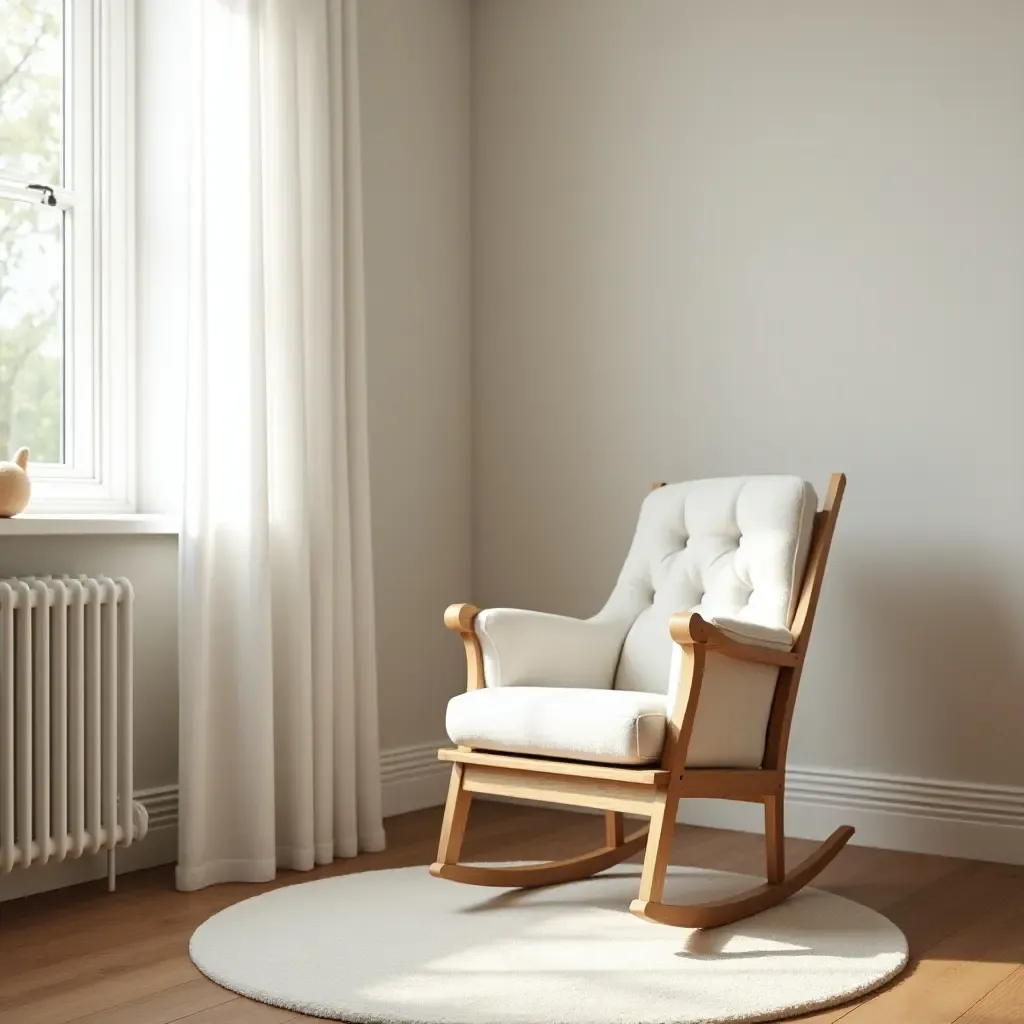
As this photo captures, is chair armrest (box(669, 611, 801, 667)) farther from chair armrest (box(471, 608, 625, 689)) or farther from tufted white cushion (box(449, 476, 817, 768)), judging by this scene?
chair armrest (box(471, 608, 625, 689))

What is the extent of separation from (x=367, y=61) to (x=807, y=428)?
1612mm

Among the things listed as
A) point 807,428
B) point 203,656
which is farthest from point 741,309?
point 203,656

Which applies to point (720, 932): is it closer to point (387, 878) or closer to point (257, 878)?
point (387, 878)

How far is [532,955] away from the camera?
2.38 m

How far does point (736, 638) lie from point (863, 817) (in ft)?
3.65

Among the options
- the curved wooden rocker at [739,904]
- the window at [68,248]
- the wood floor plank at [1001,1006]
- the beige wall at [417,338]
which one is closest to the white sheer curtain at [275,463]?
the window at [68,248]

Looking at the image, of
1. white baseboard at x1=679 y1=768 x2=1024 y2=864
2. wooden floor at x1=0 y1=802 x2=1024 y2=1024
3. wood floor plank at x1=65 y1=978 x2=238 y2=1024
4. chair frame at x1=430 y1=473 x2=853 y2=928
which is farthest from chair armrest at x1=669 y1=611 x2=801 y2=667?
wood floor plank at x1=65 y1=978 x2=238 y2=1024

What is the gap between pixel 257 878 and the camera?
3.00m

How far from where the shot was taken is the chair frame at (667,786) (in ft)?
7.97

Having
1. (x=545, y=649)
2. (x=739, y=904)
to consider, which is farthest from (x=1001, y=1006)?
(x=545, y=649)

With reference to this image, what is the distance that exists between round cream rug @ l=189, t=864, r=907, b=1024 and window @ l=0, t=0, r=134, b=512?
1.13 meters

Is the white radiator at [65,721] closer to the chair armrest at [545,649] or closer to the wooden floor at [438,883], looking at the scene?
the wooden floor at [438,883]

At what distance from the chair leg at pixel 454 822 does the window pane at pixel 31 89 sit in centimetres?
170

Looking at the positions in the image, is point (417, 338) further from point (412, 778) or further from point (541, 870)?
point (541, 870)
